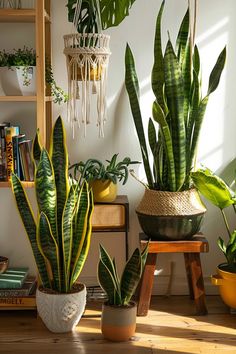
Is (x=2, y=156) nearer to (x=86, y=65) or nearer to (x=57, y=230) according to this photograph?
(x=57, y=230)

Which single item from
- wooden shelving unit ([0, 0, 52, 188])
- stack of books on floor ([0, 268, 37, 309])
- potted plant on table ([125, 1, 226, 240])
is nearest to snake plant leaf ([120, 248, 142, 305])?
potted plant on table ([125, 1, 226, 240])

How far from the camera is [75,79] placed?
10.4 feet

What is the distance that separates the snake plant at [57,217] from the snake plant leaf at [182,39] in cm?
76

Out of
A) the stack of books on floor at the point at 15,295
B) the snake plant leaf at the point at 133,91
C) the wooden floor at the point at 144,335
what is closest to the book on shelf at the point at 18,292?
the stack of books on floor at the point at 15,295

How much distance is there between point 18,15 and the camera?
3127mm

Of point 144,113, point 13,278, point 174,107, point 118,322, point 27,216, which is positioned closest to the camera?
point 118,322

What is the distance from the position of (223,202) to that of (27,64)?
1.25m

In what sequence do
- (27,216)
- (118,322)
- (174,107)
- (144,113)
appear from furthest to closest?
1. (144,113)
2. (174,107)
3. (27,216)
4. (118,322)

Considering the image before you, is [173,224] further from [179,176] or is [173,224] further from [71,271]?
[71,271]

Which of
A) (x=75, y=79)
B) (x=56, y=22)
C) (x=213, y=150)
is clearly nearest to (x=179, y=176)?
(x=213, y=150)

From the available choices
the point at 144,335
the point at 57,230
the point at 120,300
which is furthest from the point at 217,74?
the point at 144,335

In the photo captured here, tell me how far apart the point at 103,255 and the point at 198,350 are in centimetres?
63

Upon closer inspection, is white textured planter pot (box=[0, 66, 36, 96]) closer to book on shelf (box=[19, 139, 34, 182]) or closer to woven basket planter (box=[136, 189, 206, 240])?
book on shelf (box=[19, 139, 34, 182])

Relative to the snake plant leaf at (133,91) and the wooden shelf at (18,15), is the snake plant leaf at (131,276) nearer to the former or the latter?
the snake plant leaf at (133,91)
